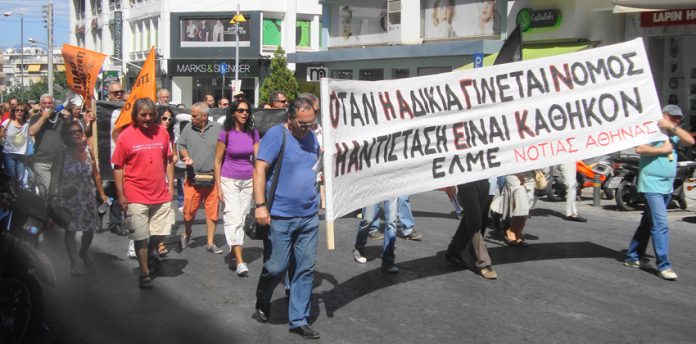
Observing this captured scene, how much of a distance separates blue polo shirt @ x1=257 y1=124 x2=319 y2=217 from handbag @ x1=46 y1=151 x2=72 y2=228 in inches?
110

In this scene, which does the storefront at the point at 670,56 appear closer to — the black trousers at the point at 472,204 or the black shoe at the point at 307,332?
the black trousers at the point at 472,204

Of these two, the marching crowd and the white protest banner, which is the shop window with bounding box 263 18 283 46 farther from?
the white protest banner

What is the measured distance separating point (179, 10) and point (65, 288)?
44.8m

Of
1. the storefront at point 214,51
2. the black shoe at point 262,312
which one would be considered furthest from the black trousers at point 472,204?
the storefront at point 214,51

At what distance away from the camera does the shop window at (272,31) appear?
48312 mm

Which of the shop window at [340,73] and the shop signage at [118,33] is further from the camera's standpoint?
the shop signage at [118,33]

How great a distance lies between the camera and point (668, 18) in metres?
18.2

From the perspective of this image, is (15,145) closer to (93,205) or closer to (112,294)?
(93,205)

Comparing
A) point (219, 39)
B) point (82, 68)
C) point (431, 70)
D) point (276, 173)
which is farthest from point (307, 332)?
point (219, 39)

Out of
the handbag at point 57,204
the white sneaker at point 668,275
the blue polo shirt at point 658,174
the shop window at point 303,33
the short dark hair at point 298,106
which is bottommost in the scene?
the white sneaker at point 668,275

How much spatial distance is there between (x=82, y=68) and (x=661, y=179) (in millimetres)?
8756

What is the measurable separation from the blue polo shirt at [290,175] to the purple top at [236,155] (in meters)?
2.09

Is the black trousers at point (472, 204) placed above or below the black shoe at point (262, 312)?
above

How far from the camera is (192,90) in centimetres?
5106
